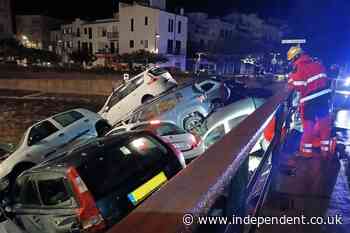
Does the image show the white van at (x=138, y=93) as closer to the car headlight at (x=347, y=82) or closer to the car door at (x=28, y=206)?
the car headlight at (x=347, y=82)

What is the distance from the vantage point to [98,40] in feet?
160

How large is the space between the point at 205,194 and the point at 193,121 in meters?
6.25

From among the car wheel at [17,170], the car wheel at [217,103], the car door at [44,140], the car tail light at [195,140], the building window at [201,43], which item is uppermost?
the building window at [201,43]

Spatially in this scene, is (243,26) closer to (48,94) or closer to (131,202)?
(48,94)

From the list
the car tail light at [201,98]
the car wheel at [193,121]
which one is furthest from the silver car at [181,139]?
the car tail light at [201,98]

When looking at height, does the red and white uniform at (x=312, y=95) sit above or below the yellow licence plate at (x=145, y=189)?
above

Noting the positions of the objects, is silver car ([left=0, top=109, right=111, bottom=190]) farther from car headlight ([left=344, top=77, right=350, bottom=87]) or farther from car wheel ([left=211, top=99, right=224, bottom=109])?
car headlight ([left=344, top=77, right=350, bottom=87])

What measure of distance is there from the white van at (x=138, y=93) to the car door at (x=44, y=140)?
2346mm

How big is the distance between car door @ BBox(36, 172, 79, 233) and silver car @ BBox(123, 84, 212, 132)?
12.2 feet

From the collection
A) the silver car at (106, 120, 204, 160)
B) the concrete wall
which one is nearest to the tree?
the concrete wall

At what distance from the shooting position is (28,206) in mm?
3918

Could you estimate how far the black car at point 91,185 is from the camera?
3.41 metres

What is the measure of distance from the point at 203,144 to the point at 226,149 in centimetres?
473

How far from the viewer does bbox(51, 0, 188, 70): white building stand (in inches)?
1610
